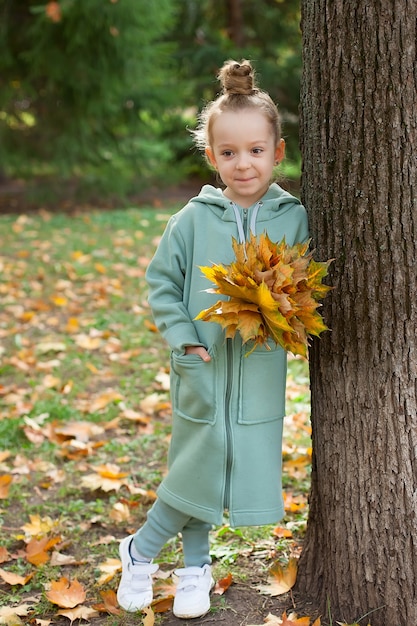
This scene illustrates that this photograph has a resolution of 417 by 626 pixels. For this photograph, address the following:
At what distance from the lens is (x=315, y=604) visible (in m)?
2.62

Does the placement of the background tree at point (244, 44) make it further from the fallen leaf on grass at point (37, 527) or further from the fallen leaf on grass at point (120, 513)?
the fallen leaf on grass at point (37, 527)

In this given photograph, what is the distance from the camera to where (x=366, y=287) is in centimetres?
234

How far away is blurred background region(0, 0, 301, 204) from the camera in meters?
10.2

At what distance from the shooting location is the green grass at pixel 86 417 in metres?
3.11

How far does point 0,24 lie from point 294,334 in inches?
373

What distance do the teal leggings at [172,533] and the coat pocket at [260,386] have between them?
1.59 ft

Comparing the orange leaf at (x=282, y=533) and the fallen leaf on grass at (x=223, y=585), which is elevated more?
the orange leaf at (x=282, y=533)

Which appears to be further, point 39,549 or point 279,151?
point 39,549

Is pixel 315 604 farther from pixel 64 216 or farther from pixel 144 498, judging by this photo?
pixel 64 216

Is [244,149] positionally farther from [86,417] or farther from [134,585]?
[86,417]

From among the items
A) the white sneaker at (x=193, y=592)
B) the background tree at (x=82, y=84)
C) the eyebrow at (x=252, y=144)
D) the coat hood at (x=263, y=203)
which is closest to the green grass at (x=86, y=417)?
the white sneaker at (x=193, y=592)

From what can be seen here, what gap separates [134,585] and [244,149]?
1.52 meters

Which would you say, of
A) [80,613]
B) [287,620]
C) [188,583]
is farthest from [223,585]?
[80,613]

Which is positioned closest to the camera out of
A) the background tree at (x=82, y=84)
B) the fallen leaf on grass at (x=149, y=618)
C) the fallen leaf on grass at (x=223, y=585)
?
the fallen leaf on grass at (x=149, y=618)
